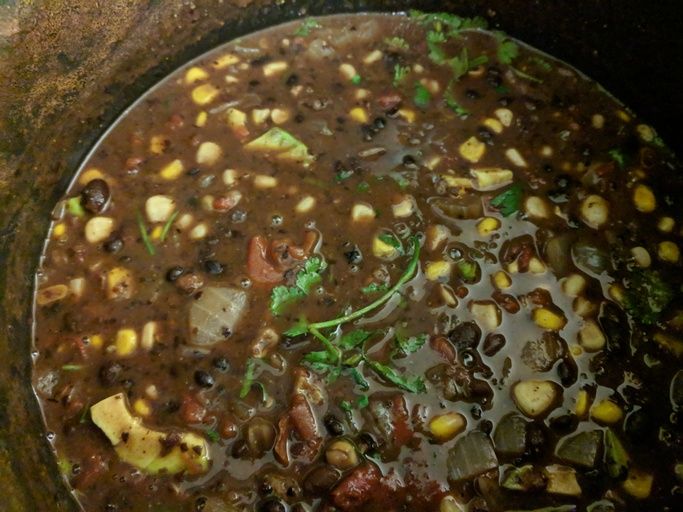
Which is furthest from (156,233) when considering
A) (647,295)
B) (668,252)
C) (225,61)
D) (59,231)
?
(668,252)

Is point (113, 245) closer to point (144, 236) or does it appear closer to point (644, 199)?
point (144, 236)

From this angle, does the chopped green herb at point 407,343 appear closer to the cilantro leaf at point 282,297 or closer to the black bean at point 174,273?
the cilantro leaf at point 282,297

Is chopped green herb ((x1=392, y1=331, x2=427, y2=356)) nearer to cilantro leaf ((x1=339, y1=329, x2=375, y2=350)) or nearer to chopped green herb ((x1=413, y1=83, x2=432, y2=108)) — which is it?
cilantro leaf ((x1=339, y1=329, x2=375, y2=350))

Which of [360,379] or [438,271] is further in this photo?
[438,271]

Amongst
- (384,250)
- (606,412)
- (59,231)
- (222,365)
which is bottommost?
(606,412)

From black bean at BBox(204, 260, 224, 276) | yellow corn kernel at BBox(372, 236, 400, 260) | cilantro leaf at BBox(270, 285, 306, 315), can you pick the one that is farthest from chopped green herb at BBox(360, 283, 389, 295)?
black bean at BBox(204, 260, 224, 276)

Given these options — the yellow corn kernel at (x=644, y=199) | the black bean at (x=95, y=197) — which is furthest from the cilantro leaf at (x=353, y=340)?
the yellow corn kernel at (x=644, y=199)
